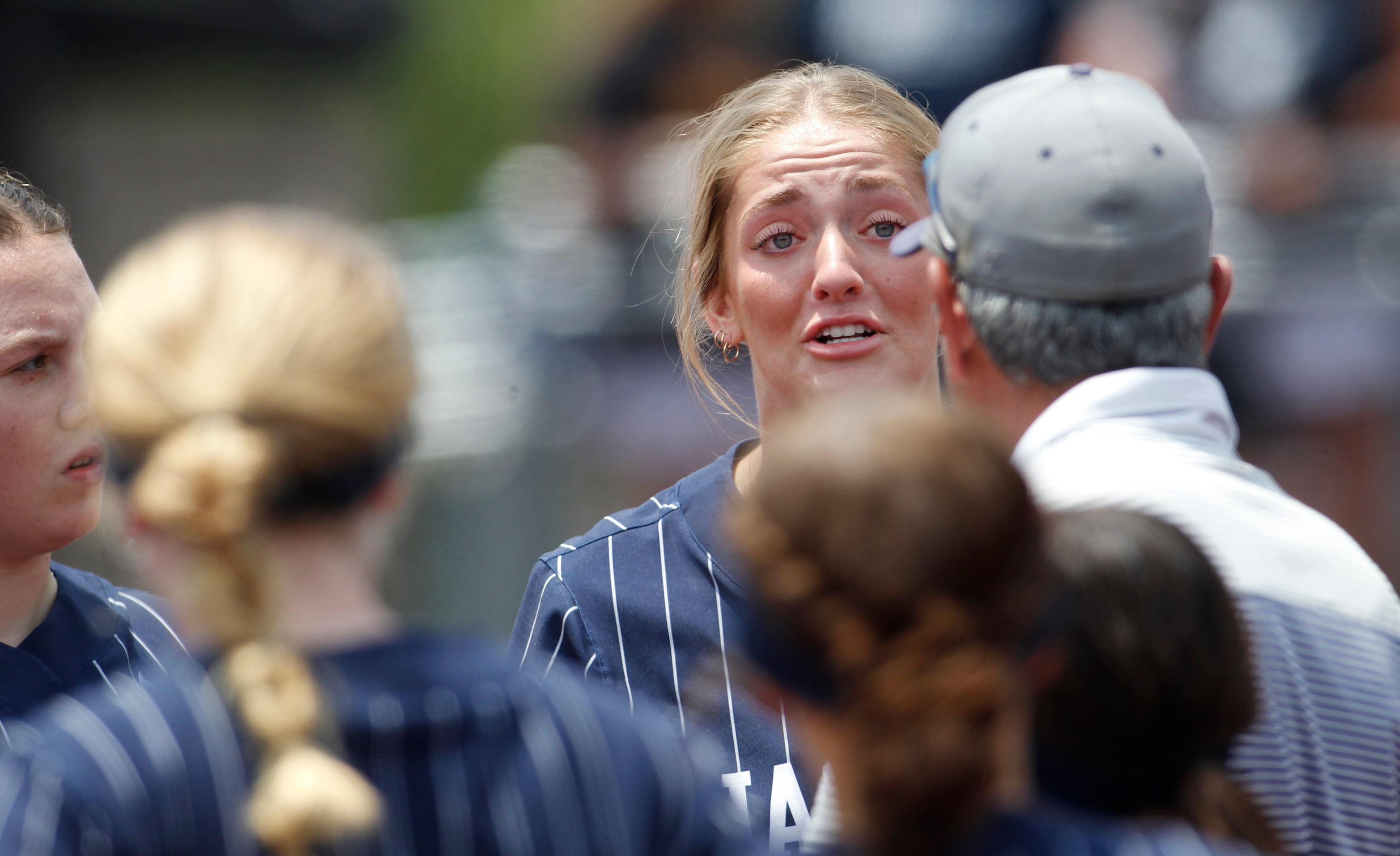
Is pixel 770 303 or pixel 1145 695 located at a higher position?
pixel 770 303

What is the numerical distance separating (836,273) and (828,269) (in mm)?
16

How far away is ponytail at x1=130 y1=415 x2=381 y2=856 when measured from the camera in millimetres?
1267

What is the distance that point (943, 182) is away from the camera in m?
1.83

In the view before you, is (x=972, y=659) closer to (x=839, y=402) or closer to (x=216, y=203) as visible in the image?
(x=839, y=402)

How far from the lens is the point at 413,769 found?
53.0 inches

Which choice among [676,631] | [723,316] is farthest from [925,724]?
[723,316]

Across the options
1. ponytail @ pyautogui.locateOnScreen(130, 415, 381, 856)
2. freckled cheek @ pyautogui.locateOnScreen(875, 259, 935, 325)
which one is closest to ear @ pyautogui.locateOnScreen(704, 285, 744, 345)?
freckled cheek @ pyautogui.locateOnScreen(875, 259, 935, 325)

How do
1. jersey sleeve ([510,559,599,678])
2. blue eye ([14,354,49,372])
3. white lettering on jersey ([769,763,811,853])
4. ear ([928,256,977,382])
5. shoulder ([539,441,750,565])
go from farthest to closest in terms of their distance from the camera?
shoulder ([539,441,750,565]) → jersey sleeve ([510,559,599,678]) → blue eye ([14,354,49,372]) → white lettering on jersey ([769,763,811,853]) → ear ([928,256,977,382])

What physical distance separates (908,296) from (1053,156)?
81cm

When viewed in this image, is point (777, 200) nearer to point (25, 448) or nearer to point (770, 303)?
point (770, 303)

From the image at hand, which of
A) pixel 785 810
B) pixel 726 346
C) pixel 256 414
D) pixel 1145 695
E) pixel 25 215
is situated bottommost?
pixel 785 810

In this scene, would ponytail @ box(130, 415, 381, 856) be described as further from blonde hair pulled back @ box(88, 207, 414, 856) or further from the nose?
the nose

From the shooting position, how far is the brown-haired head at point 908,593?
122 cm

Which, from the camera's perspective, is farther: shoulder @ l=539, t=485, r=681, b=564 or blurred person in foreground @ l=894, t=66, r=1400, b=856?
shoulder @ l=539, t=485, r=681, b=564
